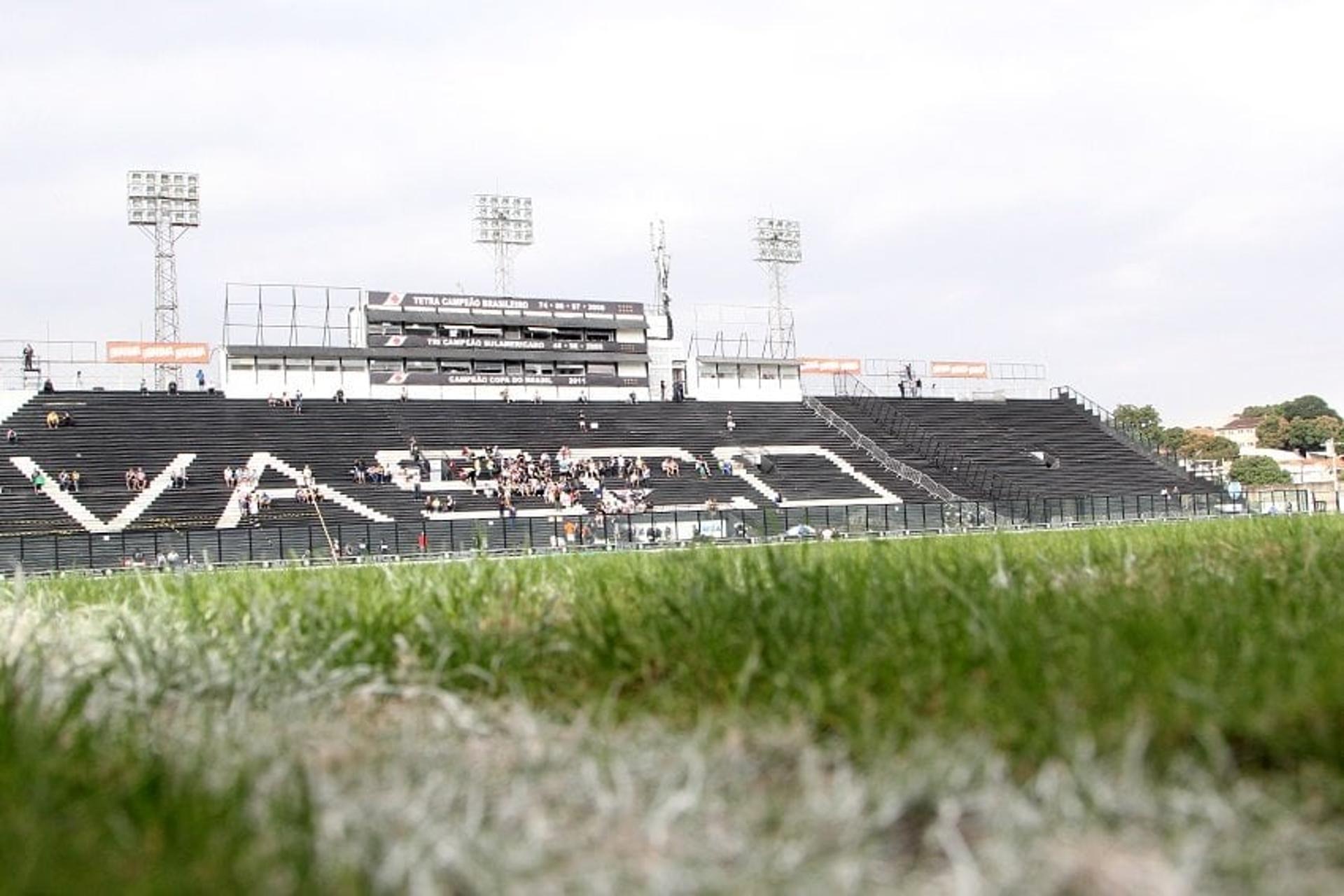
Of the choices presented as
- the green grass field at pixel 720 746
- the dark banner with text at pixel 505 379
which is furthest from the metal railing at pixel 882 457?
the green grass field at pixel 720 746

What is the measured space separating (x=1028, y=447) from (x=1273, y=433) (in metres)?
141

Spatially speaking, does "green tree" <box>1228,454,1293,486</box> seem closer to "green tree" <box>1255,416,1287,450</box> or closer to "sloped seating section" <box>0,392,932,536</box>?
"green tree" <box>1255,416,1287,450</box>

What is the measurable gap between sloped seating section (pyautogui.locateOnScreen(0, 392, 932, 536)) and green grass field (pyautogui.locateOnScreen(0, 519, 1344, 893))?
1642 inches

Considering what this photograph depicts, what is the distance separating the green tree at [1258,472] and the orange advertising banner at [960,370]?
62.2 meters

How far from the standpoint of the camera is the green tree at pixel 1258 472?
472 feet

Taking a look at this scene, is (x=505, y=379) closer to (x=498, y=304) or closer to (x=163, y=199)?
(x=498, y=304)

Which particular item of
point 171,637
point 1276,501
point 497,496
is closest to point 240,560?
point 497,496

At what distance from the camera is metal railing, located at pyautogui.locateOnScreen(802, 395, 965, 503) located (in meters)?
58.1

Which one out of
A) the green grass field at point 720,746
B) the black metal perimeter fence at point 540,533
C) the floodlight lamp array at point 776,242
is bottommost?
the green grass field at point 720,746

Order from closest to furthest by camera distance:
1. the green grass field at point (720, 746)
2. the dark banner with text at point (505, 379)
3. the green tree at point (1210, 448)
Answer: the green grass field at point (720, 746), the dark banner with text at point (505, 379), the green tree at point (1210, 448)

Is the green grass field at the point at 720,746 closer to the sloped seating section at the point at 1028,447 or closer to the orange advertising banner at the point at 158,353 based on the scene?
the sloped seating section at the point at 1028,447

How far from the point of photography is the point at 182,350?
71.3m

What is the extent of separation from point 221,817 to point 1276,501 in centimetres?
5906

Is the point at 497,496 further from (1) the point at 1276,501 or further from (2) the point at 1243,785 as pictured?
(2) the point at 1243,785
